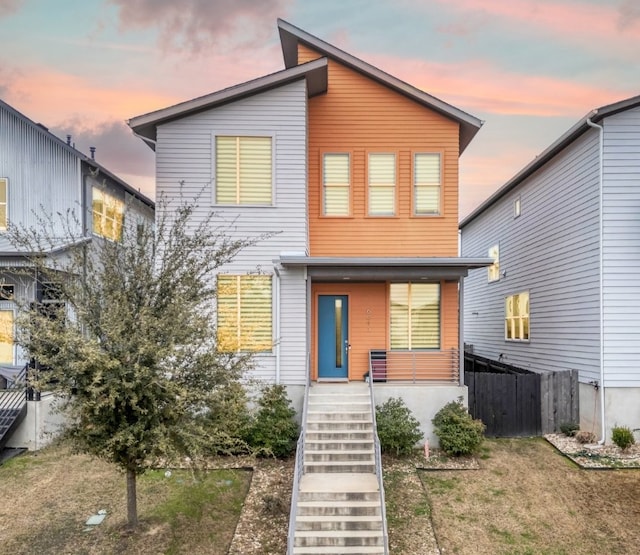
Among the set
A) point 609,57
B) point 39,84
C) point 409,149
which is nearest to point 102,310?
point 409,149

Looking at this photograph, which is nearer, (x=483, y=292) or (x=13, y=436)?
(x=13, y=436)

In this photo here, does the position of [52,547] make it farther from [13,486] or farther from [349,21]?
[349,21]

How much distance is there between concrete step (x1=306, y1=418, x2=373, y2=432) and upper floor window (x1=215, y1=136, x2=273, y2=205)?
5.61 meters

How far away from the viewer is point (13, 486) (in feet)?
31.6

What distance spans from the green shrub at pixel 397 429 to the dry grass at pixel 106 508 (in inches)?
128

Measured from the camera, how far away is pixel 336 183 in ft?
44.0

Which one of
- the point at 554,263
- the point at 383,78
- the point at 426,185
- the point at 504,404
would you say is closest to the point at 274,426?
the point at 504,404

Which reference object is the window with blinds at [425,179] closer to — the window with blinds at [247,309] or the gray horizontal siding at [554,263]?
the gray horizontal siding at [554,263]

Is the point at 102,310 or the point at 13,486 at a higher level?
the point at 102,310

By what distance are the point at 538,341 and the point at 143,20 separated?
58.4 ft

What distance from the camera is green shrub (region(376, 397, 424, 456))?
433 inches

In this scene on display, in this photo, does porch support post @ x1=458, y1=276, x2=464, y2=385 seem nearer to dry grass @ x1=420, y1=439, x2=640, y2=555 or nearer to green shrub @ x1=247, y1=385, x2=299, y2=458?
dry grass @ x1=420, y1=439, x2=640, y2=555

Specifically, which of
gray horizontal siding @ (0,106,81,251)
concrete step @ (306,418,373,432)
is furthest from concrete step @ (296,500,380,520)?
gray horizontal siding @ (0,106,81,251)

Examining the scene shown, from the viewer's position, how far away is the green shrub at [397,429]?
11000 mm
